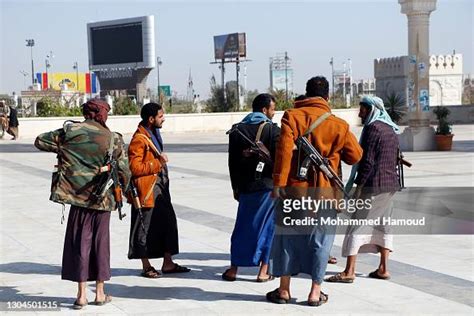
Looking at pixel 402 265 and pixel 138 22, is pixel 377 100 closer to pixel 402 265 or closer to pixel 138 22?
pixel 402 265

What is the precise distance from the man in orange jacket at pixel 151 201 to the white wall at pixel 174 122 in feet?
82.1

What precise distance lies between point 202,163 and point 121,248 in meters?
9.97

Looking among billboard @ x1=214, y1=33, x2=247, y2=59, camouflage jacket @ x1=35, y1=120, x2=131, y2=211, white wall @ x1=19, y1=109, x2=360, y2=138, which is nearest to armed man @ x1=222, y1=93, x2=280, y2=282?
camouflage jacket @ x1=35, y1=120, x2=131, y2=211

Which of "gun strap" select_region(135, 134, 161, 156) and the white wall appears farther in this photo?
the white wall

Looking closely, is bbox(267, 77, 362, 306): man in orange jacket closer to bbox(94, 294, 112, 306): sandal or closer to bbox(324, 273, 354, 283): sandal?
bbox(324, 273, 354, 283): sandal

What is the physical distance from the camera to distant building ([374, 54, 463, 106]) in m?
61.4

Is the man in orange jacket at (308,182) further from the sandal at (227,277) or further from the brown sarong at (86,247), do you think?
the brown sarong at (86,247)

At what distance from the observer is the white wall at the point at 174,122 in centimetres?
3256

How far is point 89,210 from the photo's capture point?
5.92 meters

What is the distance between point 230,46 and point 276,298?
209ft

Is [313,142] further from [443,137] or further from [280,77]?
[280,77]

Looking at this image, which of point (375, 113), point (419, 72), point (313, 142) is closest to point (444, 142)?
point (419, 72)

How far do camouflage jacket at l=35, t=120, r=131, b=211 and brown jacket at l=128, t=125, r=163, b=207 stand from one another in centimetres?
79

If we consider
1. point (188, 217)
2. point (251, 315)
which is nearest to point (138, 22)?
point (188, 217)
